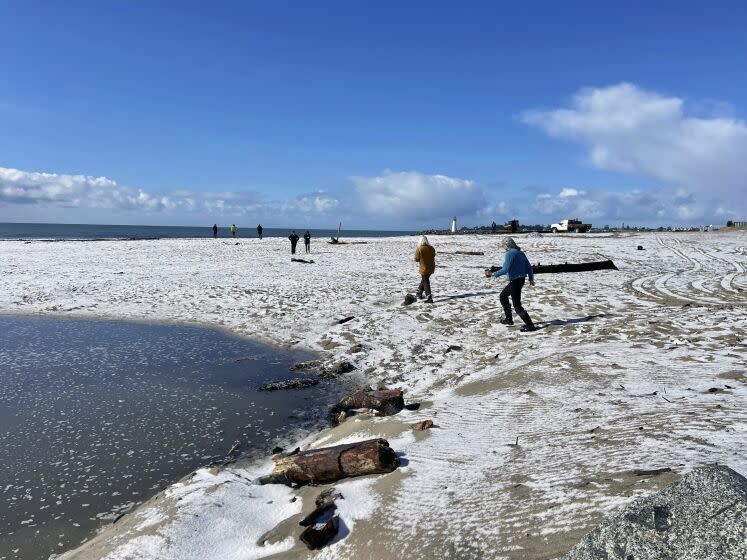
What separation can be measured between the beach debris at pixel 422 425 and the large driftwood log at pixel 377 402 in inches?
34.1

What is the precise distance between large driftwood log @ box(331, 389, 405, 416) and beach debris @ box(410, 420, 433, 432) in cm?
87

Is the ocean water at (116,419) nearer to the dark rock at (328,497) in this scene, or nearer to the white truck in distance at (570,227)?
the dark rock at (328,497)

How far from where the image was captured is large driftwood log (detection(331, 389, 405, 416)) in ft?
23.4

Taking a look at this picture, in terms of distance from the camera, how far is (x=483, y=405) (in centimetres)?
692

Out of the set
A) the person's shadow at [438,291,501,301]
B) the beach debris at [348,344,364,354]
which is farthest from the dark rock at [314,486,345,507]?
the person's shadow at [438,291,501,301]

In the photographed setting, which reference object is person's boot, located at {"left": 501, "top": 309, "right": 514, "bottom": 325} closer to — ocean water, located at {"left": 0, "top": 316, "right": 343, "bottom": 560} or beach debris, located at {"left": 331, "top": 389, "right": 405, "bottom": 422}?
ocean water, located at {"left": 0, "top": 316, "right": 343, "bottom": 560}

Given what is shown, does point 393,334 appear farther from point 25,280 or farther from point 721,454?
point 25,280

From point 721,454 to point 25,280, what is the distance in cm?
2536

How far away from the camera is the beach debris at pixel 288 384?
9.05 metres

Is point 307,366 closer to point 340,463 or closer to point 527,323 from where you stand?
point 527,323

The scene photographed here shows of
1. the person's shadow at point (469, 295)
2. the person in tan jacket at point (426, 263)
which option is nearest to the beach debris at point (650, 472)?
the person in tan jacket at point (426, 263)

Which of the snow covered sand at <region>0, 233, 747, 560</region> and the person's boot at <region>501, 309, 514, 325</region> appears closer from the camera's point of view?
the snow covered sand at <region>0, 233, 747, 560</region>

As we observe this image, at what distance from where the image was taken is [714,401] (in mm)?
5789

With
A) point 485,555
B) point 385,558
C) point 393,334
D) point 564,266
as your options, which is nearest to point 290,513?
point 385,558
